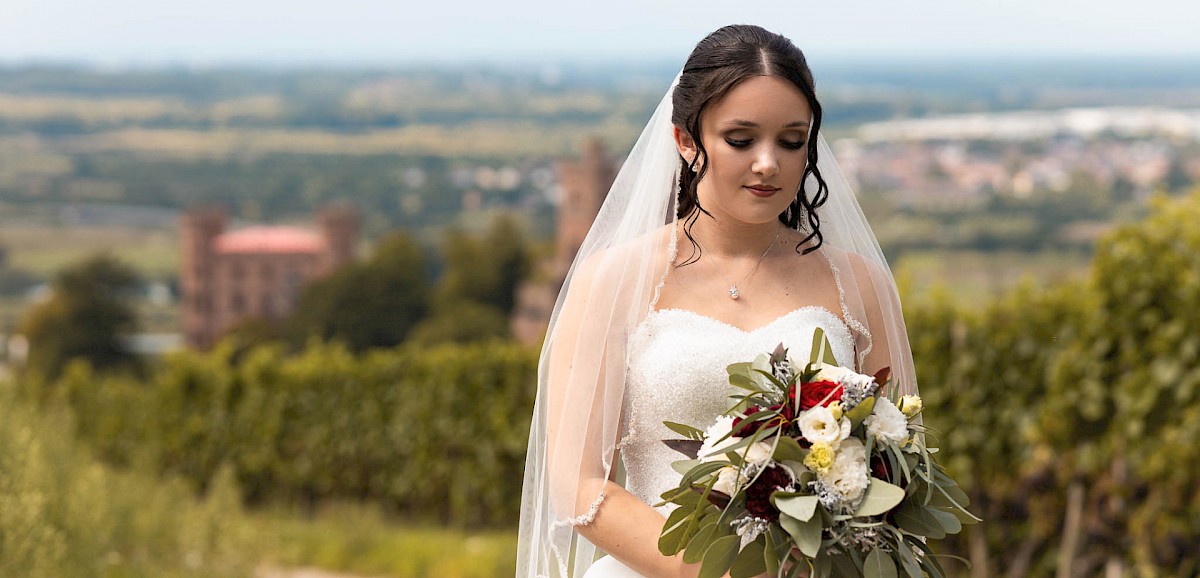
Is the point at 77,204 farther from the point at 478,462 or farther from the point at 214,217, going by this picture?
the point at 478,462

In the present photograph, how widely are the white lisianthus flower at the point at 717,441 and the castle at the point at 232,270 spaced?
82.4m

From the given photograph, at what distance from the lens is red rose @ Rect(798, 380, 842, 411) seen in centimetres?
232

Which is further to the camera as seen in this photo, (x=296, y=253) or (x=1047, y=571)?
(x=296, y=253)

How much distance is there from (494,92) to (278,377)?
106 metres

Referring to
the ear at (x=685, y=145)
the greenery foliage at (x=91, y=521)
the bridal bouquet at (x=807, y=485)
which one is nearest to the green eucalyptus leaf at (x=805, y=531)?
the bridal bouquet at (x=807, y=485)

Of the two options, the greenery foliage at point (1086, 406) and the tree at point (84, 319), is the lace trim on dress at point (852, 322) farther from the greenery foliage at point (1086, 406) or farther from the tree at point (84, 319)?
the tree at point (84, 319)

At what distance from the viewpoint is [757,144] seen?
247cm

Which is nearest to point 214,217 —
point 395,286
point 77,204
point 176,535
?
point 77,204

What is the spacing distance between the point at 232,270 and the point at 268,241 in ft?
11.3

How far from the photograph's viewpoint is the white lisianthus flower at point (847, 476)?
2.27 metres

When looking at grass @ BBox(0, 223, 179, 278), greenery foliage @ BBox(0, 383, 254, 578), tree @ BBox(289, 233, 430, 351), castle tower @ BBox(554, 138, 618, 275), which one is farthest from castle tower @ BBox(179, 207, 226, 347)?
greenery foliage @ BBox(0, 383, 254, 578)

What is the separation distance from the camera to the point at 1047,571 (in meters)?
6.45

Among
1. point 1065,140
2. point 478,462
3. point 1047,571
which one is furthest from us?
point 1065,140

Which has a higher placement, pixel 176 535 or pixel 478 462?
pixel 176 535
